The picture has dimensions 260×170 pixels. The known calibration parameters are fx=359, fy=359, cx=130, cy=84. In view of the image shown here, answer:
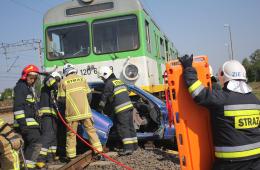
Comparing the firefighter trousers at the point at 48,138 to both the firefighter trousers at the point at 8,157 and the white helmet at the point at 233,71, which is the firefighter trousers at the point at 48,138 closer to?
the firefighter trousers at the point at 8,157

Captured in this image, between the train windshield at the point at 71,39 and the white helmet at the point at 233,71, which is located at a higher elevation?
the train windshield at the point at 71,39

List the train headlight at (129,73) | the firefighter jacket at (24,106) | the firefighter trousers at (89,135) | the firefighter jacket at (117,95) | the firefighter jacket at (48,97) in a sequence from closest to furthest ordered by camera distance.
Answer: the firefighter jacket at (24,106) < the firefighter trousers at (89,135) < the firefighter jacket at (48,97) < the firefighter jacket at (117,95) < the train headlight at (129,73)

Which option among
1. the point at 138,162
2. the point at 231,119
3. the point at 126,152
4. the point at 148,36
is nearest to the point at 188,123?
the point at 231,119

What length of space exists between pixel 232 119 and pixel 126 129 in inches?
171

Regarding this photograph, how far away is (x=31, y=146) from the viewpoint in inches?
246

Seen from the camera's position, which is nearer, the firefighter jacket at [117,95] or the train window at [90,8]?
the firefighter jacket at [117,95]

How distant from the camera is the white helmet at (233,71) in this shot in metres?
3.39

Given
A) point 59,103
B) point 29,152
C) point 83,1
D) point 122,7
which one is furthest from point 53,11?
point 29,152

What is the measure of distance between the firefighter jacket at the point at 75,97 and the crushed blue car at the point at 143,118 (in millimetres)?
493

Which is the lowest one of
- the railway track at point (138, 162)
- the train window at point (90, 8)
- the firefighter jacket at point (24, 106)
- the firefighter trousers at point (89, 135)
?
the railway track at point (138, 162)

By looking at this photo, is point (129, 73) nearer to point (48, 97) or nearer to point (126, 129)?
point (126, 129)

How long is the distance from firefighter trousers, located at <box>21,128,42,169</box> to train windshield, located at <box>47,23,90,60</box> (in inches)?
159

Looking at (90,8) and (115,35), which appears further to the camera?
(90,8)

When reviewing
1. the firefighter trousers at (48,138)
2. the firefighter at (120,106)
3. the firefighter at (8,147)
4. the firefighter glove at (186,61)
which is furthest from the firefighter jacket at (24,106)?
the firefighter glove at (186,61)
